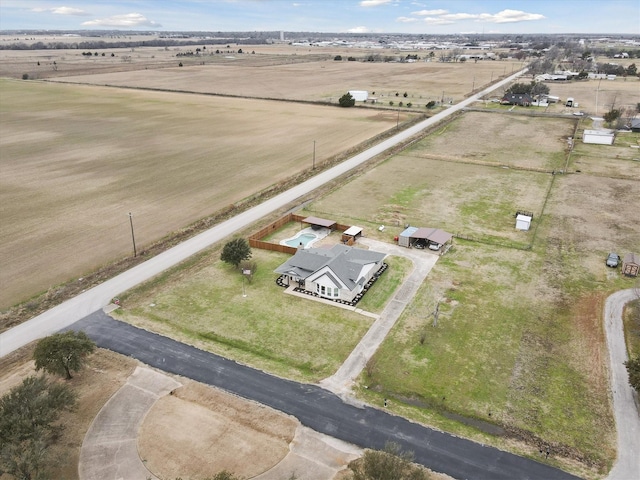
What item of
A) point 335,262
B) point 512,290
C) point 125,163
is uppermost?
point 335,262

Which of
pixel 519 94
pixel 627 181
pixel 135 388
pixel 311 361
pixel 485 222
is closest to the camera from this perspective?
pixel 135 388

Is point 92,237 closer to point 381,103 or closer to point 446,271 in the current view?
point 446,271

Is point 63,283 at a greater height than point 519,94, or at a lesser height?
lesser

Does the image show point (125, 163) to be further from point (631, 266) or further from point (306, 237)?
point (631, 266)

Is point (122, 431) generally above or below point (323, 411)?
below

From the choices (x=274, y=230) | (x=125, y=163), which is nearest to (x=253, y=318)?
(x=274, y=230)

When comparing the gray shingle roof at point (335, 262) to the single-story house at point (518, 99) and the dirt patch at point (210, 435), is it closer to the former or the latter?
the dirt patch at point (210, 435)

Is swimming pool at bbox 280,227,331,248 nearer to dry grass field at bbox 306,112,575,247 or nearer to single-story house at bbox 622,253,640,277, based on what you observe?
dry grass field at bbox 306,112,575,247

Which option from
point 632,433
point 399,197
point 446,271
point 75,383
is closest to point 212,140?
point 399,197

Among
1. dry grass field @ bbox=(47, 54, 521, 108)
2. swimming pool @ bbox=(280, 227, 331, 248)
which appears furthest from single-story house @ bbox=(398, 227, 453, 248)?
dry grass field @ bbox=(47, 54, 521, 108)
